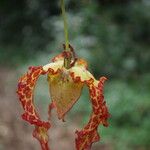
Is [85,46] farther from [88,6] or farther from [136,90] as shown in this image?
[136,90]

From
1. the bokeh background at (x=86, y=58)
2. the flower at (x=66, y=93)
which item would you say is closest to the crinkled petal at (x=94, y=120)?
the flower at (x=66, y=93)

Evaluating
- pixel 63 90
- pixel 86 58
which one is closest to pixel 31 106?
pixel 63 90

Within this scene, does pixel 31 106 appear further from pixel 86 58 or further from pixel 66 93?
pixel 86 58

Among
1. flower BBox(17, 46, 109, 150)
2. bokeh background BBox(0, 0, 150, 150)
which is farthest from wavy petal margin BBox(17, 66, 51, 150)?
bokeh background BBox(0, 0, 150, 150)

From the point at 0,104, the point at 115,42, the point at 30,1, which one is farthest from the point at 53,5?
the point at 0,104

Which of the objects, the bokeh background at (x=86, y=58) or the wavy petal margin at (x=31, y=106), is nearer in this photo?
the wavy petal margin at (x=31, y=106)

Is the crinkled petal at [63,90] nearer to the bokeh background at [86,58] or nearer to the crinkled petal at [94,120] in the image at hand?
the crinkled petal at [94,120]
